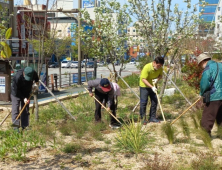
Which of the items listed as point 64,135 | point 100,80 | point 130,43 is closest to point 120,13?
point 130,43

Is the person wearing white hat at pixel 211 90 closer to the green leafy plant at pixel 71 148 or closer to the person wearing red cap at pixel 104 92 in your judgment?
the person wearing red cap at pixel 104 92

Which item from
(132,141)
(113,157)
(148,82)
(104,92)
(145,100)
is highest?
(148,82)

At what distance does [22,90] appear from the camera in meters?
6.32

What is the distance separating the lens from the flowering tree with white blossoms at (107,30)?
8508 millimetres

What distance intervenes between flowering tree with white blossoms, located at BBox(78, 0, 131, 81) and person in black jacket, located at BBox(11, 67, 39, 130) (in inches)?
106

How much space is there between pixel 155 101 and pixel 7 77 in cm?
645

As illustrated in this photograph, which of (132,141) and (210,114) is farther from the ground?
(210,114)

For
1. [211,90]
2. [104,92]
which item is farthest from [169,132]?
[104,92]

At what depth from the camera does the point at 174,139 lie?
5574mm

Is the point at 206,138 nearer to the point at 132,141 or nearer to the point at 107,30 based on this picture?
the point at 132,141

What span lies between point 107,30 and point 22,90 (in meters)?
3.11

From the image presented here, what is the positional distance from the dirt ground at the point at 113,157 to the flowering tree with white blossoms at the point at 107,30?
3.70 meters

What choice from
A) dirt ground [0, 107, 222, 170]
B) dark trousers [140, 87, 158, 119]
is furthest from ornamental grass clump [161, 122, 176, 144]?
dark trousers [140, 87, 158, 119]

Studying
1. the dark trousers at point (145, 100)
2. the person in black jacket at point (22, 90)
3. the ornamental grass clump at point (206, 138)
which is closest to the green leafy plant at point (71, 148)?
the person in black jacket at point (22, 90)
